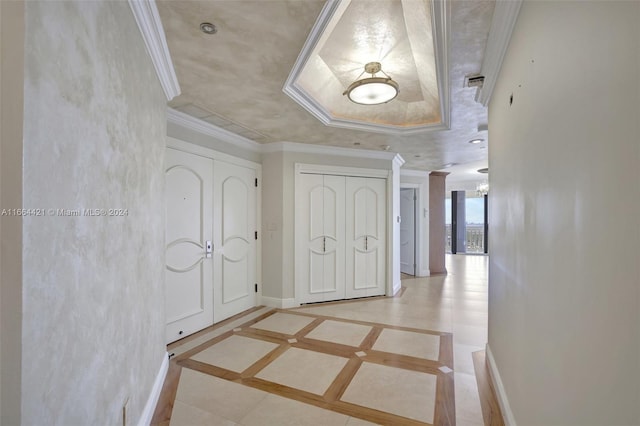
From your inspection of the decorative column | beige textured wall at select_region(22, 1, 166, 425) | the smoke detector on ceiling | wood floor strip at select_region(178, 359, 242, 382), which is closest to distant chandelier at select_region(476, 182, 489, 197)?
the decorative column

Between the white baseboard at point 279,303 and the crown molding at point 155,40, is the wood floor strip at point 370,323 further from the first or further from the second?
the crown molding at point 155,40

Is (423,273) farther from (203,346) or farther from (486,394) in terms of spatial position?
(203,346)

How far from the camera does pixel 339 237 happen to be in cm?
486

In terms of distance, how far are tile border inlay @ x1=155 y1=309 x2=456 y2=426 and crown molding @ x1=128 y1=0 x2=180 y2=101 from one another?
238cm

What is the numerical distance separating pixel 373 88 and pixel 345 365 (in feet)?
8.17

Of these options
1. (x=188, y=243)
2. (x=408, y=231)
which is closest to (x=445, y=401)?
(x=188, y=243)

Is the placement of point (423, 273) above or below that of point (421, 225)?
below

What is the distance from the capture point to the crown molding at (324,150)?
174 inches

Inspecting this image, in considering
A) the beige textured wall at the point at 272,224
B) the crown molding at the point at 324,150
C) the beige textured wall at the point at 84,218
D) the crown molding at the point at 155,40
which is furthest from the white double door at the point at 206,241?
the beige textured wall at the point at 84,218

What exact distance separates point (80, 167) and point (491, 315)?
9.86 feet

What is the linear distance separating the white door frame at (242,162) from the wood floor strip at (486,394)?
9.64 ft

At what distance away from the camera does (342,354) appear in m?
2.91

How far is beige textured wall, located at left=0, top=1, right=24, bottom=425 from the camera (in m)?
0.73

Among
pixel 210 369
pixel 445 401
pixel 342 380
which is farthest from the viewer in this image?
pixel 210 369
